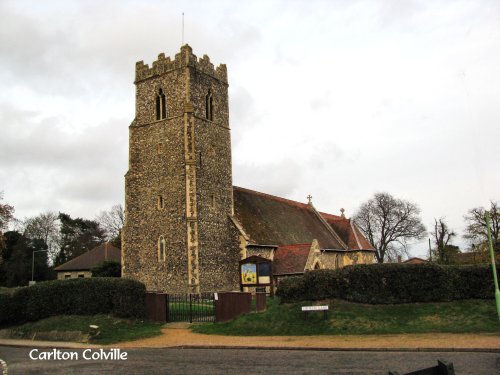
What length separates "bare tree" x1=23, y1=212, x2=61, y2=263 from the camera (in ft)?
248

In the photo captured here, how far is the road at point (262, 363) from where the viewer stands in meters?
10.8

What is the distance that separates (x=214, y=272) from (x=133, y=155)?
9.74 meters

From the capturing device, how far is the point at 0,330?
2092 centimetres

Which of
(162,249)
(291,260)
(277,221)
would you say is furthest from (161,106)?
(291,260)

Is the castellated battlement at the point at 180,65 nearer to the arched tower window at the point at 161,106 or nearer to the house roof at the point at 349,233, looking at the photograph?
the arched tower window at the point at 161,106

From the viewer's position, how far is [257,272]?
2597cm

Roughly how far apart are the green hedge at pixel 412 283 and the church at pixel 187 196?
9990 mm

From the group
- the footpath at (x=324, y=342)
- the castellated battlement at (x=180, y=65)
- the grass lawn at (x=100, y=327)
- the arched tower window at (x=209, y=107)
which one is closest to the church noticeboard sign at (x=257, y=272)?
the grass lawn at (x=100, y=327)

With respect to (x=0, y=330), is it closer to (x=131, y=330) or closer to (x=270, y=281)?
(x=131, y=330)

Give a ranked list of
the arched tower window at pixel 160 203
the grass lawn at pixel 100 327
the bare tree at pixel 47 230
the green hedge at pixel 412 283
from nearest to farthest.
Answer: the grass lawn at pixel 100 327
the green hedge at pixel 412 283
the arched tower window at pixel 160 203
the bare tree at pixel 47 230

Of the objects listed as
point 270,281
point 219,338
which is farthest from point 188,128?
point 219,338

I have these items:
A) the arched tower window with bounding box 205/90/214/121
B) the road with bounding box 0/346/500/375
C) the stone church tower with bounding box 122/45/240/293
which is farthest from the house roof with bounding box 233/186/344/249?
the road with bounding box 0/346/500/375

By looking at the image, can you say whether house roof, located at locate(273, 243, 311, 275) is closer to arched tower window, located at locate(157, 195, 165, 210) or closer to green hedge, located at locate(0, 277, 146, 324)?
arched tower window, located at locate(157, 195, 165, 210)

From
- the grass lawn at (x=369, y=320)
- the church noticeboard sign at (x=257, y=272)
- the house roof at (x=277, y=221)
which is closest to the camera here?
the grass lawn at (x=369, y=320)
